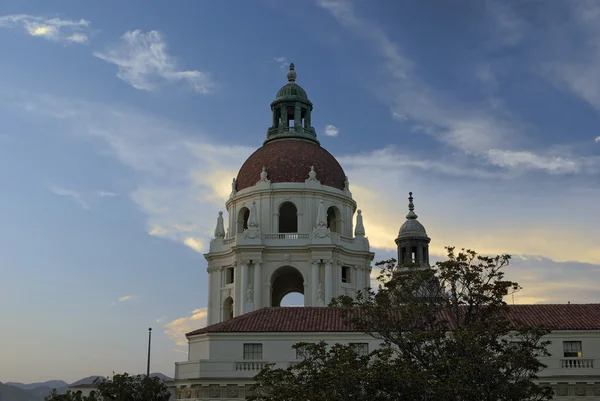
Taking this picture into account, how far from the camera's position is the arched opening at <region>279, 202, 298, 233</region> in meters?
71.1

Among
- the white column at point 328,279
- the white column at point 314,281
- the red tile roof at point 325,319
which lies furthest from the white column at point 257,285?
the red tile roof at point 325,319

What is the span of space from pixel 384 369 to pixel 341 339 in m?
16.4

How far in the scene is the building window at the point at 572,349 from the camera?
47438 millimetres

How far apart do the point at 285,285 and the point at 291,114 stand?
16322 millimetres

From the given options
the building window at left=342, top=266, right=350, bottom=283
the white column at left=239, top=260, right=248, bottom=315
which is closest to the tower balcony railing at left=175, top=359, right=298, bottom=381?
the white column at left=239, top=260, right=248, bottom=315

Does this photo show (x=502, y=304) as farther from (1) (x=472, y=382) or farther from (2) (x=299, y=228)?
(2) (x=299, y=228)

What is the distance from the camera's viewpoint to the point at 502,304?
Answer: 3734cm

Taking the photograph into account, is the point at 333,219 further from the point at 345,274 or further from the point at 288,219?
the point at 345,274

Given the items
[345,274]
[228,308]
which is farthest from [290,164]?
[228,308]

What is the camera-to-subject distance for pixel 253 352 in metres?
48.2

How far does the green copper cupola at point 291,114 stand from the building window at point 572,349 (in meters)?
33.8

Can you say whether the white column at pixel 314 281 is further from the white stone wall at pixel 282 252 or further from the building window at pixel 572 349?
the building window at pixel 572 349

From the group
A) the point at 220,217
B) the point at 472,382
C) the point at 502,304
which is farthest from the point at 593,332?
the point at 220,217

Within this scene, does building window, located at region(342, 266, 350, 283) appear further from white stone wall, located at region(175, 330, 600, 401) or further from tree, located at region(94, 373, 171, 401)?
white stone wall, located at region(175, 330, 600, 401)
